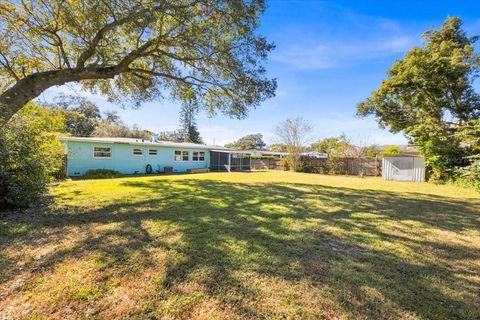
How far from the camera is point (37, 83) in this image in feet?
23.8

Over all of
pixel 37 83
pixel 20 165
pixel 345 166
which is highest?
pixel 37 83

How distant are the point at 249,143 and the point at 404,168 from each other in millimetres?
48438

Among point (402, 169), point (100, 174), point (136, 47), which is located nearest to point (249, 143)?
point (402, 169)

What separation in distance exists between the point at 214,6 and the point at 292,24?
313 centimetres

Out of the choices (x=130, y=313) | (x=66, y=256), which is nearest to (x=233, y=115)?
(x=66, y=256)

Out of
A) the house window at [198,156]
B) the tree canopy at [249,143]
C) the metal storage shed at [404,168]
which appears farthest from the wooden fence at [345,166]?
the tree canopy at [249,143]

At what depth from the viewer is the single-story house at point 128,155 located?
1467 centimetres

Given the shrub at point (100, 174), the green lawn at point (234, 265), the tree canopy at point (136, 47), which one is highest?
the tree canopy at point (136, 47)

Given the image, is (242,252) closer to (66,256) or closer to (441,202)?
(66,256)

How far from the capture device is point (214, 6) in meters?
7.68

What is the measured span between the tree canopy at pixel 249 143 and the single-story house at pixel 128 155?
38.3 meters

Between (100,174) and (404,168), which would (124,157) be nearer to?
(100,174)

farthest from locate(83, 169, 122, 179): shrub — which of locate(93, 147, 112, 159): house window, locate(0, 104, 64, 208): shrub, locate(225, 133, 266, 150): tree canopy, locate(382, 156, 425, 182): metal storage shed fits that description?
locate(225, 133, 266, 150): tree canopy

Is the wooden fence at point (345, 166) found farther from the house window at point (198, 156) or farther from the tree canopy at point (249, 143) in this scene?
the tree canopy at point (249, 143)
